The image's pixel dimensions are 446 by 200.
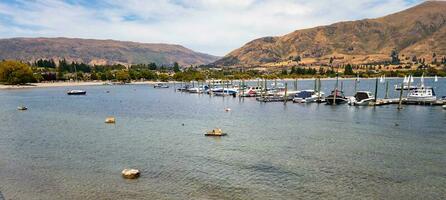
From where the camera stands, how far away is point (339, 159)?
136 feet

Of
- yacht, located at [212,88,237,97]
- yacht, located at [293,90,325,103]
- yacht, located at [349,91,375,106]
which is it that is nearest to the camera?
yacht, located at [349,91,375,106]

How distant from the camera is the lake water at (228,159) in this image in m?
31.0

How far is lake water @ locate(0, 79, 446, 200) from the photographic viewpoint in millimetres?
30953

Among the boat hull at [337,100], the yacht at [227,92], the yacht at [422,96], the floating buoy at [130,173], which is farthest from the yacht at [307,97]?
the floating buoy at [130,173]

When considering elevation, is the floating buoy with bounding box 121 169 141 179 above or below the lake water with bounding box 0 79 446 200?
above

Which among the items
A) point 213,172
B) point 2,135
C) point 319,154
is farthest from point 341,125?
point 2,135

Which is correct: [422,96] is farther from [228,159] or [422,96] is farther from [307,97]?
[228,159]

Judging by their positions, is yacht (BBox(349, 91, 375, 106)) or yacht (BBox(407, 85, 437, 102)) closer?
yacht (BBox(349, 91, 375, 106))

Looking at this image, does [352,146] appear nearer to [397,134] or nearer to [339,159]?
[339,159]

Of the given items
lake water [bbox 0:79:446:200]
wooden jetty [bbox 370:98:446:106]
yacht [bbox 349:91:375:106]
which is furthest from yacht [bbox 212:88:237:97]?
lake water [bbox 0:79:446:200]

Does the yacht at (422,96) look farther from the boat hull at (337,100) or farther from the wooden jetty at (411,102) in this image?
the boat hull at (337,100)

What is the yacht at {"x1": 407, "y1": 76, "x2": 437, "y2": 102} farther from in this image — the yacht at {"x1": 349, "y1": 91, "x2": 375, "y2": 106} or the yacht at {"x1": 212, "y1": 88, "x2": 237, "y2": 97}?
the yacht at {"x1": 212, "y1": 88, "x2": 237, "y2": 97}

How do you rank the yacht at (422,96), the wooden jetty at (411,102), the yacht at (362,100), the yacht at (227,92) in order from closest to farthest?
1. the wooden jetty at (411,102)
2. the yacht at (362,100)
3. the yacht at (422,96)
4. the yacht at (227,92)

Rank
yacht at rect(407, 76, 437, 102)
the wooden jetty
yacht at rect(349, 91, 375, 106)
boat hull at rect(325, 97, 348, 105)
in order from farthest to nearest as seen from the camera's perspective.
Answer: boat hull at rect(325, 97, 348, 105) < yacht at rect(407, 76, 437, 102) < yacht at rect(349, 91, 375, 106) < the wooden jetty
